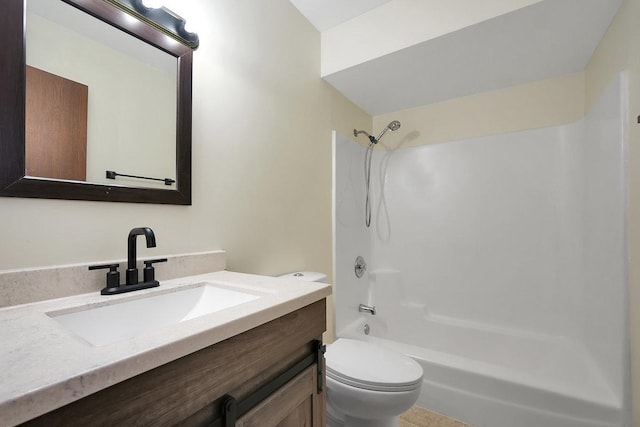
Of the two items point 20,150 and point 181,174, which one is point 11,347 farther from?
point 181,174

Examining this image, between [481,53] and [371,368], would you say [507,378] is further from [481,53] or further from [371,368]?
[481,53]

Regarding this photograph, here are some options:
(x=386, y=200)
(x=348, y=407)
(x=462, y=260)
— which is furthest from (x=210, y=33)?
(x=462, y=260)

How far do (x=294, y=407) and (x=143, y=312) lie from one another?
502 millimetres

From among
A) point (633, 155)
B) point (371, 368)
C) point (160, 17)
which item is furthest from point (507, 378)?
point (160, 17)

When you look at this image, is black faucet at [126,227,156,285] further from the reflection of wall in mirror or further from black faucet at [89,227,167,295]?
the reflection of wall in mirror

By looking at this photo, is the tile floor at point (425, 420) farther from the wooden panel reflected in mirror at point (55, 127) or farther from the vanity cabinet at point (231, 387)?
the wooden panel reflected in mirror at point (55, 127)

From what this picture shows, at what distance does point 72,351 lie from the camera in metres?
0.42

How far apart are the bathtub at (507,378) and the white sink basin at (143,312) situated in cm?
120

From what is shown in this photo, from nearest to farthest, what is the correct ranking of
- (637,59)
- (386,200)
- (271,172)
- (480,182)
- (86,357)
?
(86,357) < (637,59) < (271,172) < (480,182) < (386,200)

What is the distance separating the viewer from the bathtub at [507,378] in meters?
1.34

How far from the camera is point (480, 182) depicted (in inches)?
87.0

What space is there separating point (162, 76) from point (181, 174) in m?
0.37

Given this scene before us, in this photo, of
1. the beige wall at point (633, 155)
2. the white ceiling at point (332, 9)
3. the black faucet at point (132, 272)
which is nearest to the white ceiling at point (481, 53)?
the white ceiling at point (332, 9)

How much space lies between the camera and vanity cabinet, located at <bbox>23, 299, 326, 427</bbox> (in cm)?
39
